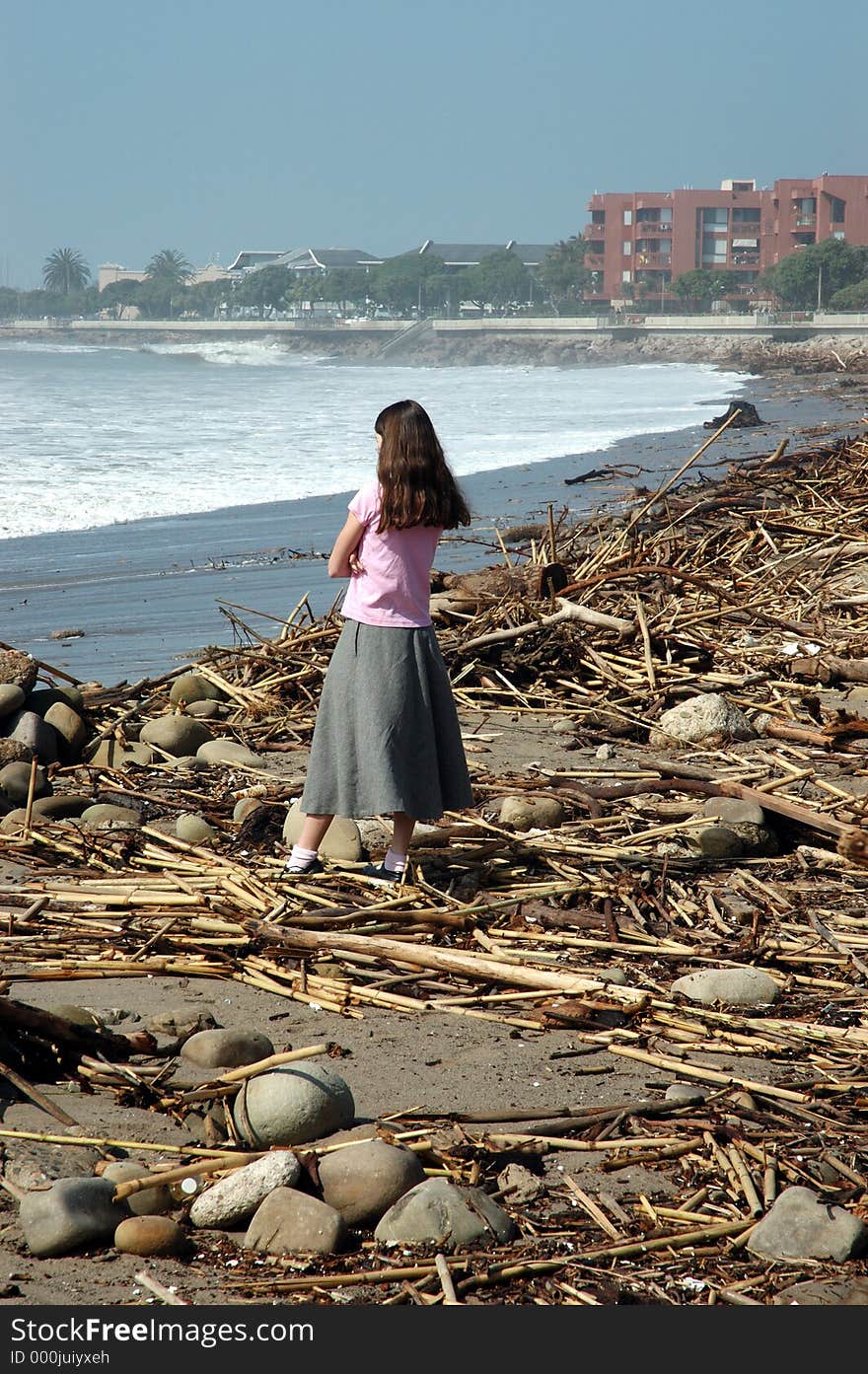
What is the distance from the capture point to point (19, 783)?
5.41 m

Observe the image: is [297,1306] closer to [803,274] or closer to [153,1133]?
[153,1133]

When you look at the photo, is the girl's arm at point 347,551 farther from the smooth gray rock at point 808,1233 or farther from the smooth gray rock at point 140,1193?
the smooth gray rock at point 808,1233

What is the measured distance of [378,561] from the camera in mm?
4512

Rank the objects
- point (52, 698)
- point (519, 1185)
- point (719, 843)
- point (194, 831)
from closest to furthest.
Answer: point (519, 1185) → point (719, 843) → point (194, 831) → point (52, 698)

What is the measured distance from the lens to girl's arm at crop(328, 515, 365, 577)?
4461 millimetres

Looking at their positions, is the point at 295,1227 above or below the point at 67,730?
below

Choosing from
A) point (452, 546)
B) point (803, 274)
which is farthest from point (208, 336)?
point (452, 546)

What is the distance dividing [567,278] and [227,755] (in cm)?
16304

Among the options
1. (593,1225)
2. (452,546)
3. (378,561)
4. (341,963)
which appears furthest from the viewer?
(452,546)

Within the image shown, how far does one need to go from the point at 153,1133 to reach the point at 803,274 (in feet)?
429

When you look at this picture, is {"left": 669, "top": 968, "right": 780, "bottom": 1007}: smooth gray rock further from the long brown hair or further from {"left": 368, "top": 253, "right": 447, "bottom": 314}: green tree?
{"left": 368, "top": 253, "right": 447, "bottom": 314}: green tree

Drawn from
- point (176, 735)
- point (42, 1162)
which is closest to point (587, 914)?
point (42, 1162)

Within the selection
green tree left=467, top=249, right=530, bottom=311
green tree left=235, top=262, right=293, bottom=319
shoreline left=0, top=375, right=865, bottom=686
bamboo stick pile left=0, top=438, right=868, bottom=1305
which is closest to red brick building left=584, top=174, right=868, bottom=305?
green tree left=467, top=249, right=530, bottom=311

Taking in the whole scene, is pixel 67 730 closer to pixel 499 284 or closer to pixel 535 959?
pixel 535 959
